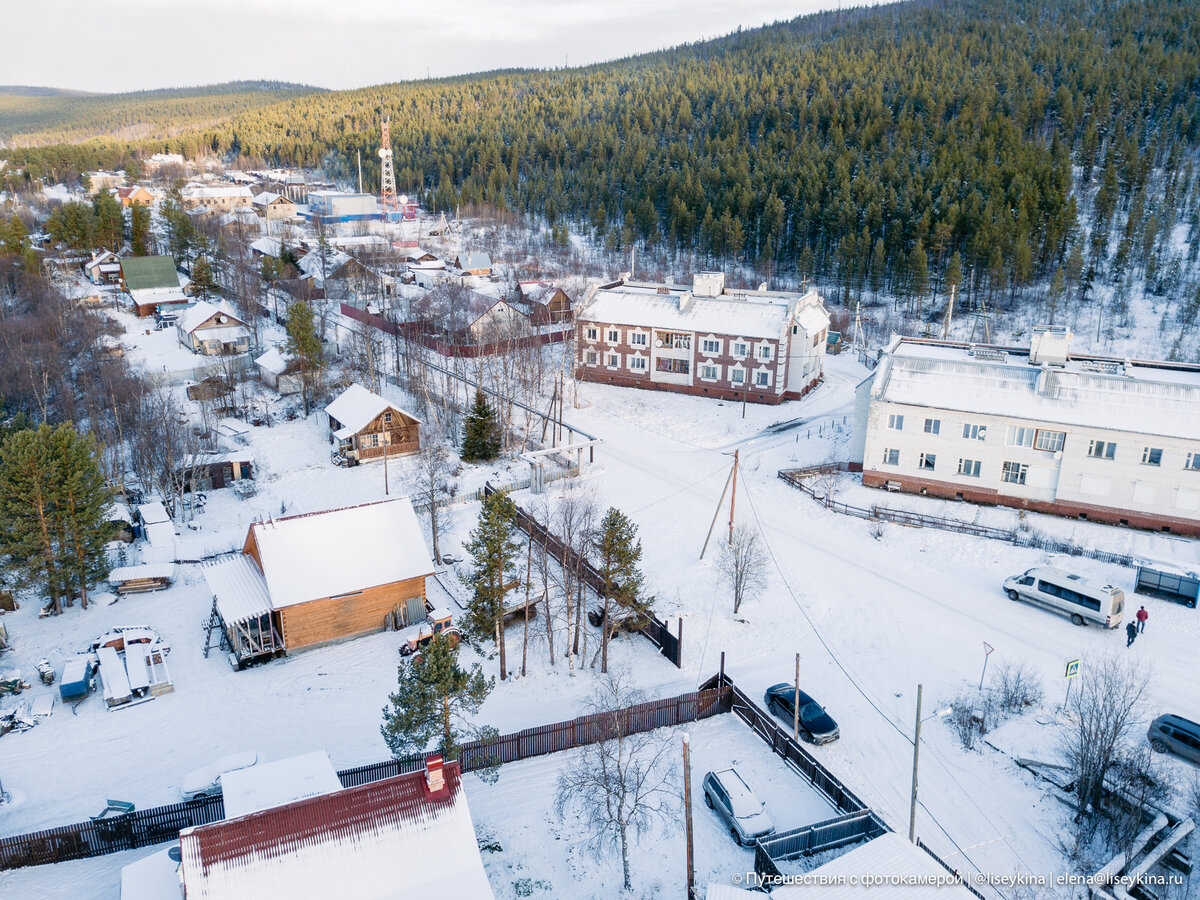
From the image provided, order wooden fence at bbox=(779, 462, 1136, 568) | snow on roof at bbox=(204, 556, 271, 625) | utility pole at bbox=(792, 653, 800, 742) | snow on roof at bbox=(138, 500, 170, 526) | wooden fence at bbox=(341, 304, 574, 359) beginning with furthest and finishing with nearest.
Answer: wooden fence at bbox=(341, 304, 574, 359)
snow on roof at bbox=(138, 500, 170, 526)
wooden fence at bbox=(779, 462, 1136, 568)
snow on roof at bbox=(204, 556, 271, 625)
utility pole at bbox=(792, 653, 800, 742)

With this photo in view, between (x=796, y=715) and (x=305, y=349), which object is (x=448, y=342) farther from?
(x=796, y=715)

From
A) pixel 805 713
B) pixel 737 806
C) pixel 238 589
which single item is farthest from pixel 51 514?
pixel 805 713

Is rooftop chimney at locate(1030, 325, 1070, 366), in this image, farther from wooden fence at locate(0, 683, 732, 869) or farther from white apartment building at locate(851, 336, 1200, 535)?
wooden fence at locate(0, 683, 732, 869)

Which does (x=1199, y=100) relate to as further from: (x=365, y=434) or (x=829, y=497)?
(x=365, y=434)

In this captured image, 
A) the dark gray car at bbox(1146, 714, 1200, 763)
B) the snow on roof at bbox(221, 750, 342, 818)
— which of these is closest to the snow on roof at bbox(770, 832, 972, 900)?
the dark gray car at bbox(1146, 714, 1200, 763)

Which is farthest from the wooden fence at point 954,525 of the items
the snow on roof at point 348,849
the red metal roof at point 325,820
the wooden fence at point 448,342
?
the snow on roof at point 348,849

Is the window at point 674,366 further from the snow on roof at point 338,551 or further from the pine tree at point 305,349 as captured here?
the snow on roof at point 338,551

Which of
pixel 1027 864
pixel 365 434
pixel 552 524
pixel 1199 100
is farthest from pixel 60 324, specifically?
pixel 1199 100
